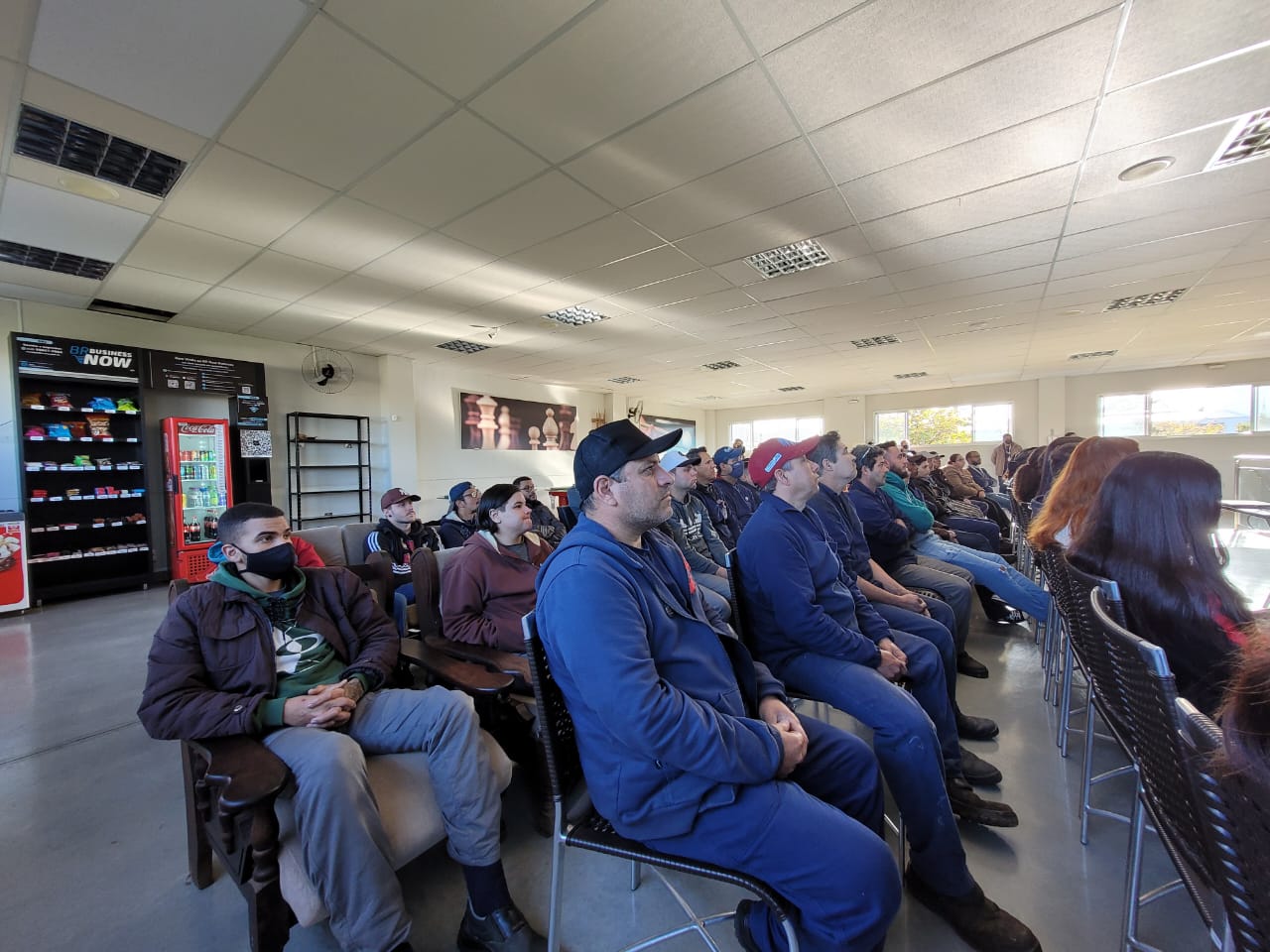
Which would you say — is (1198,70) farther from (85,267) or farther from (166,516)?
(166,516)

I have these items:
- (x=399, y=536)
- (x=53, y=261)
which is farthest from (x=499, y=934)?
(x=53, y=261)

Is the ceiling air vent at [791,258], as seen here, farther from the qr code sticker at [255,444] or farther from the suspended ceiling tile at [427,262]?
the qr code sticker at [255,444]

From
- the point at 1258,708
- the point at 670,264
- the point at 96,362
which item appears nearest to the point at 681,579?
the point at 1258,708

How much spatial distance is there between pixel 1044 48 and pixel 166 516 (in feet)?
26.7

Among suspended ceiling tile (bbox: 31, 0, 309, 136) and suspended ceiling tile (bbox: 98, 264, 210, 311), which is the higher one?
suspended ceiling tile (bbox: 31, 0, 309, 136)

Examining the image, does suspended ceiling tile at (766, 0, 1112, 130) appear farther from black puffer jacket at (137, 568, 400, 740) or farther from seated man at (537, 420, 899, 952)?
black puffer jacket at (137, 568, 400, 740)

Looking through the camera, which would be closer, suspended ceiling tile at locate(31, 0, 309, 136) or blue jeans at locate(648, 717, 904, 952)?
blue jeans at locate(648, 717, 904, 952)

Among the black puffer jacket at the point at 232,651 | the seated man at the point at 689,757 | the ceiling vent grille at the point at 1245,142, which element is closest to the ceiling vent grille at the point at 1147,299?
the ceiling vent grille at the point at 1245,142

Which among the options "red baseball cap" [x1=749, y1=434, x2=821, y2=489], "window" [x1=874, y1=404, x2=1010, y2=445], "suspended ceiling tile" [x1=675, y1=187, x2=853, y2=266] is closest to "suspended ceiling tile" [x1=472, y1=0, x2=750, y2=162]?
"suspended ceiling tile" [x1=675, y1=187, x2=853, y2=266]

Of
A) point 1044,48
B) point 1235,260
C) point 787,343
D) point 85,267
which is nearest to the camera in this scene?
point 1044,48

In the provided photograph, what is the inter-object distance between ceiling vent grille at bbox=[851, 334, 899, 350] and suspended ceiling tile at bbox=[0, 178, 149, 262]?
298 inches

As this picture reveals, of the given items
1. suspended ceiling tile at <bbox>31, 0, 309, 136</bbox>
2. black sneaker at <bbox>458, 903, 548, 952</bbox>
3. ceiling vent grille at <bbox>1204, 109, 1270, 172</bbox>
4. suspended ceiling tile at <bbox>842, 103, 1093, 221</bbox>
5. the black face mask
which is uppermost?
suspended ceiling tile at <bbox>31, 0, 309, 136</bbox>

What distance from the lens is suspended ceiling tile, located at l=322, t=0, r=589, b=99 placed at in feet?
6.14

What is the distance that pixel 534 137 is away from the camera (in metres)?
2.63
